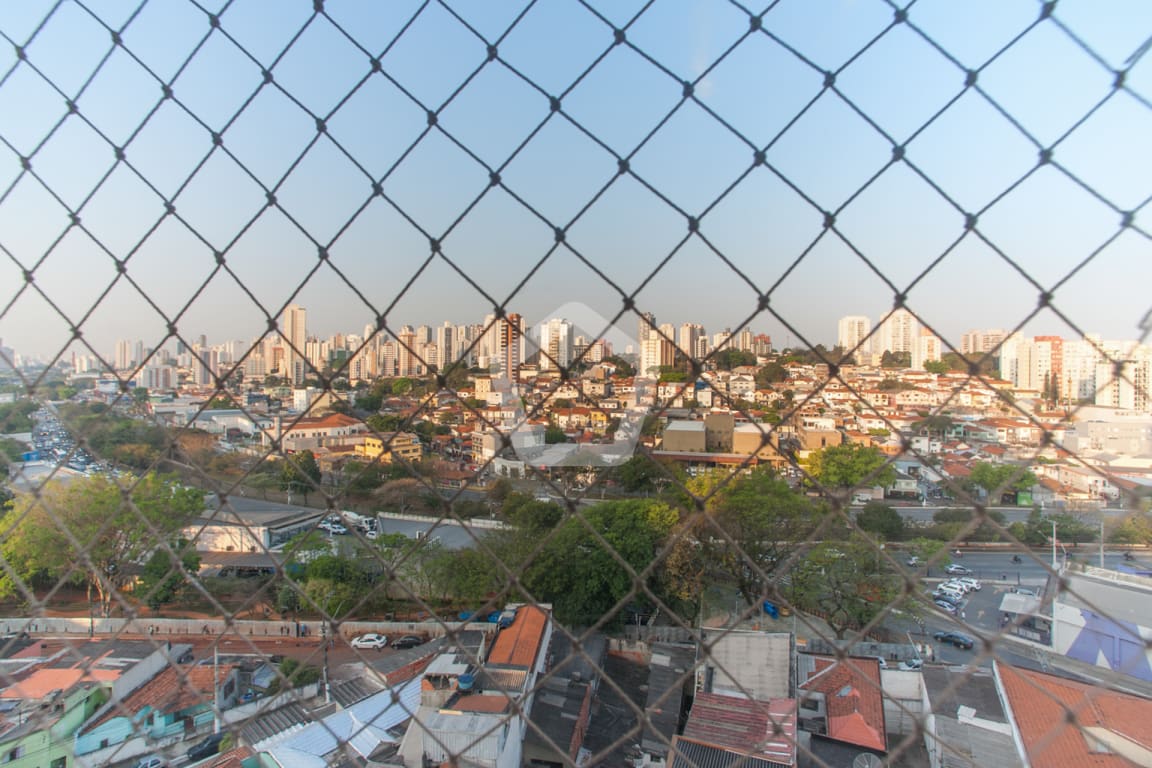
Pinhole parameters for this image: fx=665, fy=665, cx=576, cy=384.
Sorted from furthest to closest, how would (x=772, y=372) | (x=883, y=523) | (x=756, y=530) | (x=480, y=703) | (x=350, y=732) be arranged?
(x=883, y=523), (x=756, y=530), (x=480, y=703), (x=350, y=732), (x=772, y=372)

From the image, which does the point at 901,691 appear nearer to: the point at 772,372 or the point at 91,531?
the point at 772,372

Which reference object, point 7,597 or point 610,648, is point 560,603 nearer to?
point 610,648

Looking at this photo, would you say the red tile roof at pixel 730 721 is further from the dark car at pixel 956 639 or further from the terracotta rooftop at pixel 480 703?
the dark car at pixel 956 639

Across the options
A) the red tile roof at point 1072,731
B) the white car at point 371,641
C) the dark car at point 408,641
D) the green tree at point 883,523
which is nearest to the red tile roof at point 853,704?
the red tile roof at point 1072,731

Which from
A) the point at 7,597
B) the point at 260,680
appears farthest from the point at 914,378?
the point at 7,597

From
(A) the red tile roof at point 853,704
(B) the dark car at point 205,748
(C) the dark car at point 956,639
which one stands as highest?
(B) the dark car at point 205,748

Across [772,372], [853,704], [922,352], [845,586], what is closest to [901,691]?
[853,704]

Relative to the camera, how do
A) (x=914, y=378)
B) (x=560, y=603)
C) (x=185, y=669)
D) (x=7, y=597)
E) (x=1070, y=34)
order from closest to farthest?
(x=1070, y=34)
(x=185, y=669)
(x=914, y=378)
(x=560, y=603)
(x=7, y=597)
